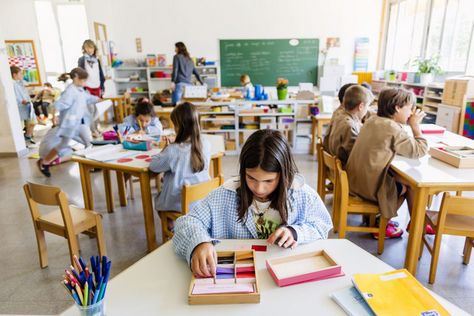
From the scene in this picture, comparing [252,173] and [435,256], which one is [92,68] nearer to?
[252,173]

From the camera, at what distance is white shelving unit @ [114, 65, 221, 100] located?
25.8ft

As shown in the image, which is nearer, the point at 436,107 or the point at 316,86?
the point at 436,107

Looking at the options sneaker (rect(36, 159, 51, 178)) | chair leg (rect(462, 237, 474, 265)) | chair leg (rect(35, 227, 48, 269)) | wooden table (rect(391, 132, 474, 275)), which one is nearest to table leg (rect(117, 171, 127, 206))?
chair leg (rect(35, 227, 48, 269))

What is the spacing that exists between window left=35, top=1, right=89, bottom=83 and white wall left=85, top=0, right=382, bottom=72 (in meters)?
1.10

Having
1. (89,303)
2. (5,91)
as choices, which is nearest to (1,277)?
(89,303)

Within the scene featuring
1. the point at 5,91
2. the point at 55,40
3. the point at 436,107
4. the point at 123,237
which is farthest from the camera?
the point at 55,40

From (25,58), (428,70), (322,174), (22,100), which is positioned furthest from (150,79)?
(322,174)

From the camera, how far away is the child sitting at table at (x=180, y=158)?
2.20 meters

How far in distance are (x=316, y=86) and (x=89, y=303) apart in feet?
25.8

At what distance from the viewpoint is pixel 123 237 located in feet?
8.75

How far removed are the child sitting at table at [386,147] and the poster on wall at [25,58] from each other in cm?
866

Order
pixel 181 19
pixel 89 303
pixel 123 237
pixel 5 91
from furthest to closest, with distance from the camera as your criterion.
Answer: pixel 181 19 < pixel 5 91 < pixel 123 237 < pixel 89 303

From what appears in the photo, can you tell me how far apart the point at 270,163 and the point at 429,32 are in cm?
637

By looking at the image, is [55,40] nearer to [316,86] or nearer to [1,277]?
[316,86]
